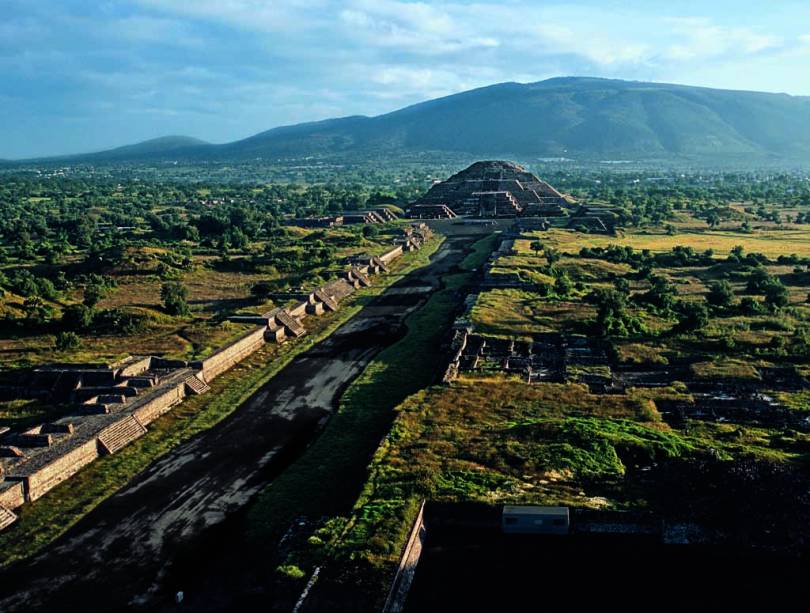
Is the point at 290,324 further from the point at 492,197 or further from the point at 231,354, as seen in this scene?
the point at 492,197

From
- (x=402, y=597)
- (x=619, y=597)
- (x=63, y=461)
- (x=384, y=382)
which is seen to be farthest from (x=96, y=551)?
(x=384, y=382)

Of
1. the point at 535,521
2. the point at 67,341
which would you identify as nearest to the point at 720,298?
the point at 535,521

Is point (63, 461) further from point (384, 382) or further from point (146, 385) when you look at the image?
point (384, 382)

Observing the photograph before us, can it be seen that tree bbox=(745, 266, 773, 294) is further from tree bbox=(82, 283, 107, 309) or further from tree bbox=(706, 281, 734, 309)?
tree bbox=(82, 283, 107, 309)

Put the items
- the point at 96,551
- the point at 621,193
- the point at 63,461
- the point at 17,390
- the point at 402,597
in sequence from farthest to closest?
1. the point at 621,193
2. the point at 17,390
3. the point at 63,461
4. the point at 96,551
5. the point at 402,597

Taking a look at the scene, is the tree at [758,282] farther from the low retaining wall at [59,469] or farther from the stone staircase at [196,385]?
the low retaining wall at [59,469]

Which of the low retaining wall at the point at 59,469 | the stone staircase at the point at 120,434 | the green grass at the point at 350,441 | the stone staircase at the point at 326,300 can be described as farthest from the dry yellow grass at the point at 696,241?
the low retaining wall at the point at 59,469
